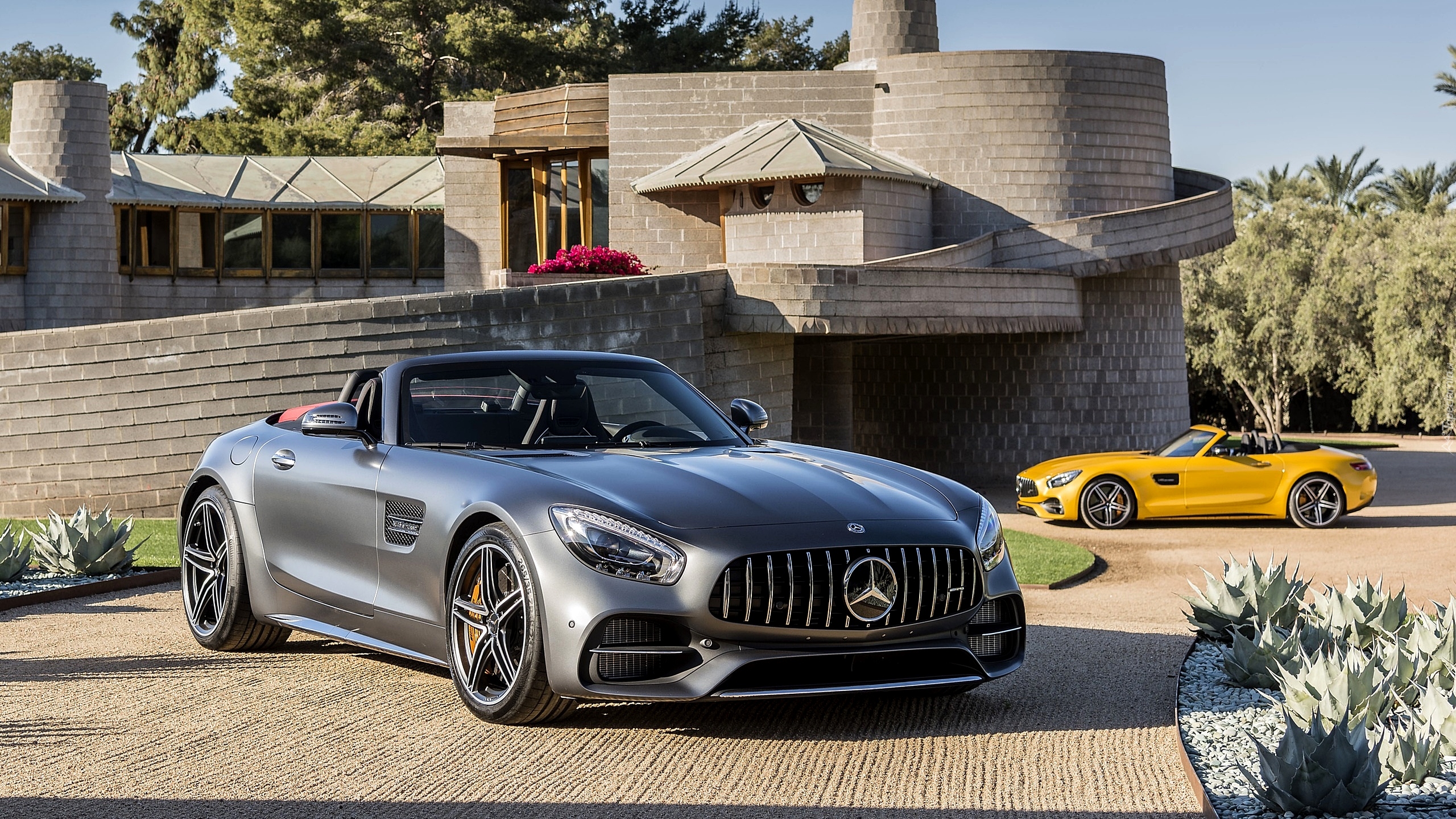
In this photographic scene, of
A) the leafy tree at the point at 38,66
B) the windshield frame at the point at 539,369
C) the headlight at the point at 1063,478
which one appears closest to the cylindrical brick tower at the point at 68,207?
the headlight at the point at 1063,478

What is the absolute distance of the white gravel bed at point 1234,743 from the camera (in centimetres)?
437

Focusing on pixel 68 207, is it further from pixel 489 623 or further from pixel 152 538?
pixel 489 623

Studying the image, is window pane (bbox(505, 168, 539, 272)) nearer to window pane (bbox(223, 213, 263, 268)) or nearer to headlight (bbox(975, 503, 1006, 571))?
window pane (bbox(223, 213, 263, 268))

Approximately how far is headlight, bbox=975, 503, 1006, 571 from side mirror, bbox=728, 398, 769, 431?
4.45ft

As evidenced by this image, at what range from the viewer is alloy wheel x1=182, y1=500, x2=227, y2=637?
751 centimetres

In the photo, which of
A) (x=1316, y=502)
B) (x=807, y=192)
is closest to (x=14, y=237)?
(x=807, y=192)

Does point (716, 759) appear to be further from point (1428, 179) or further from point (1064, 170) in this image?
point (1428, 179)

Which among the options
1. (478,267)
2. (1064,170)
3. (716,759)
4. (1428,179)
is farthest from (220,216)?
(1428,179)

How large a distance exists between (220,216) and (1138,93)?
66.6 ft

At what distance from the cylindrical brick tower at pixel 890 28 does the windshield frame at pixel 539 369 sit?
21.3 metres

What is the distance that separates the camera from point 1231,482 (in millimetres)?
17953

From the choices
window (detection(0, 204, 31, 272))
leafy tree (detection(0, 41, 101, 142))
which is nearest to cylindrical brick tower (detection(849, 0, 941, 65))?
window (detection(0, 204, 31, 272))

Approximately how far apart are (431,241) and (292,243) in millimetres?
3134

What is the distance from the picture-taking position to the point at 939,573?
562 centimetres
